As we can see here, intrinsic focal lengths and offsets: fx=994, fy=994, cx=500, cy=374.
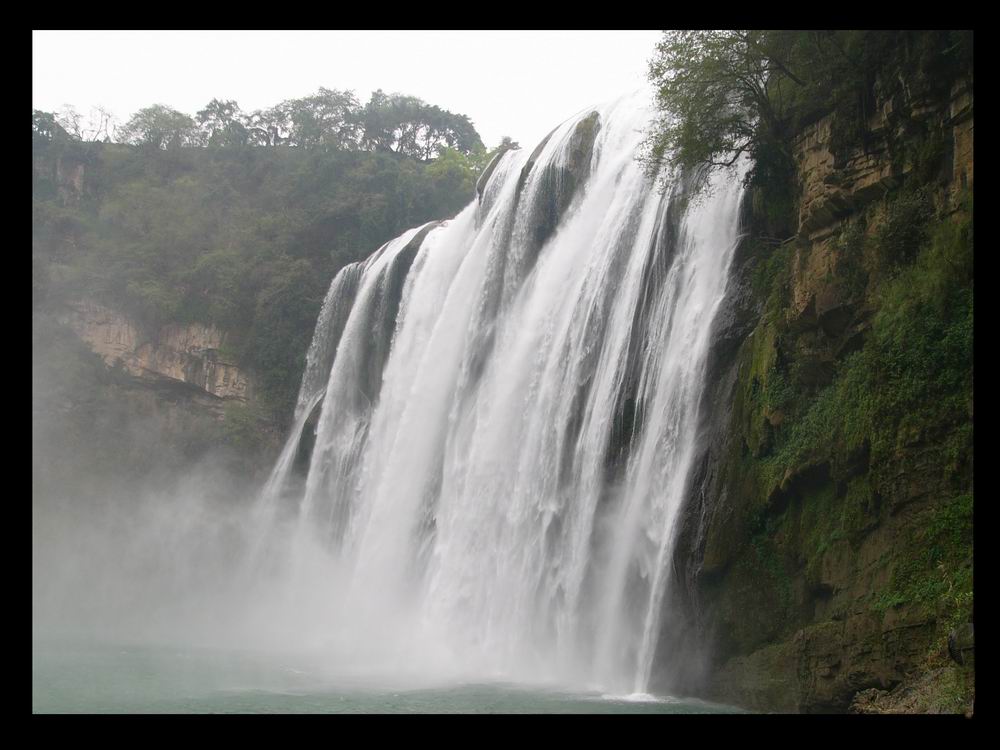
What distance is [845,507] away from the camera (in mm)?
11805

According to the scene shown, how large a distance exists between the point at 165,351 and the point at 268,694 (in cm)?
2514

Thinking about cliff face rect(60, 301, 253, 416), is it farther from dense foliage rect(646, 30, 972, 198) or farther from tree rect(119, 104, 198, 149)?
dense foliage rect(646, 30, 972, 198)

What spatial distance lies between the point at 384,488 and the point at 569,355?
28.8ft

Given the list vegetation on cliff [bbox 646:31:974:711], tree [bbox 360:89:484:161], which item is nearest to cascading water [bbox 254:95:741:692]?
vegetation on cliff [bbox 646:31:974:711]

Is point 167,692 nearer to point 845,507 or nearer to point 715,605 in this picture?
point 715,605

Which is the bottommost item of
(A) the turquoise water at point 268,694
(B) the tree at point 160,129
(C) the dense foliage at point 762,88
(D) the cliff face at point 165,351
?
(A) the turquoise water at point 268,694

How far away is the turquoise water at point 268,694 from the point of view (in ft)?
41.3

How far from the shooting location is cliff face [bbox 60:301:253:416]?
120ft

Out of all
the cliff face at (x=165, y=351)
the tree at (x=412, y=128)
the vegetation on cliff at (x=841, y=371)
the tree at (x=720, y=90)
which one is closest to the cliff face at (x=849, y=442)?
the vegetation on cliff at (x=841, y=371)

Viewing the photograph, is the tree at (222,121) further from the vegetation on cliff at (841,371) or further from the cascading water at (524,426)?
the vegetation on cliff at (841,371)

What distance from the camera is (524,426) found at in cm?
1923

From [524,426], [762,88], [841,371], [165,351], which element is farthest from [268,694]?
[165,351]

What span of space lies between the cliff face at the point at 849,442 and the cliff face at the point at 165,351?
26.0 metres
